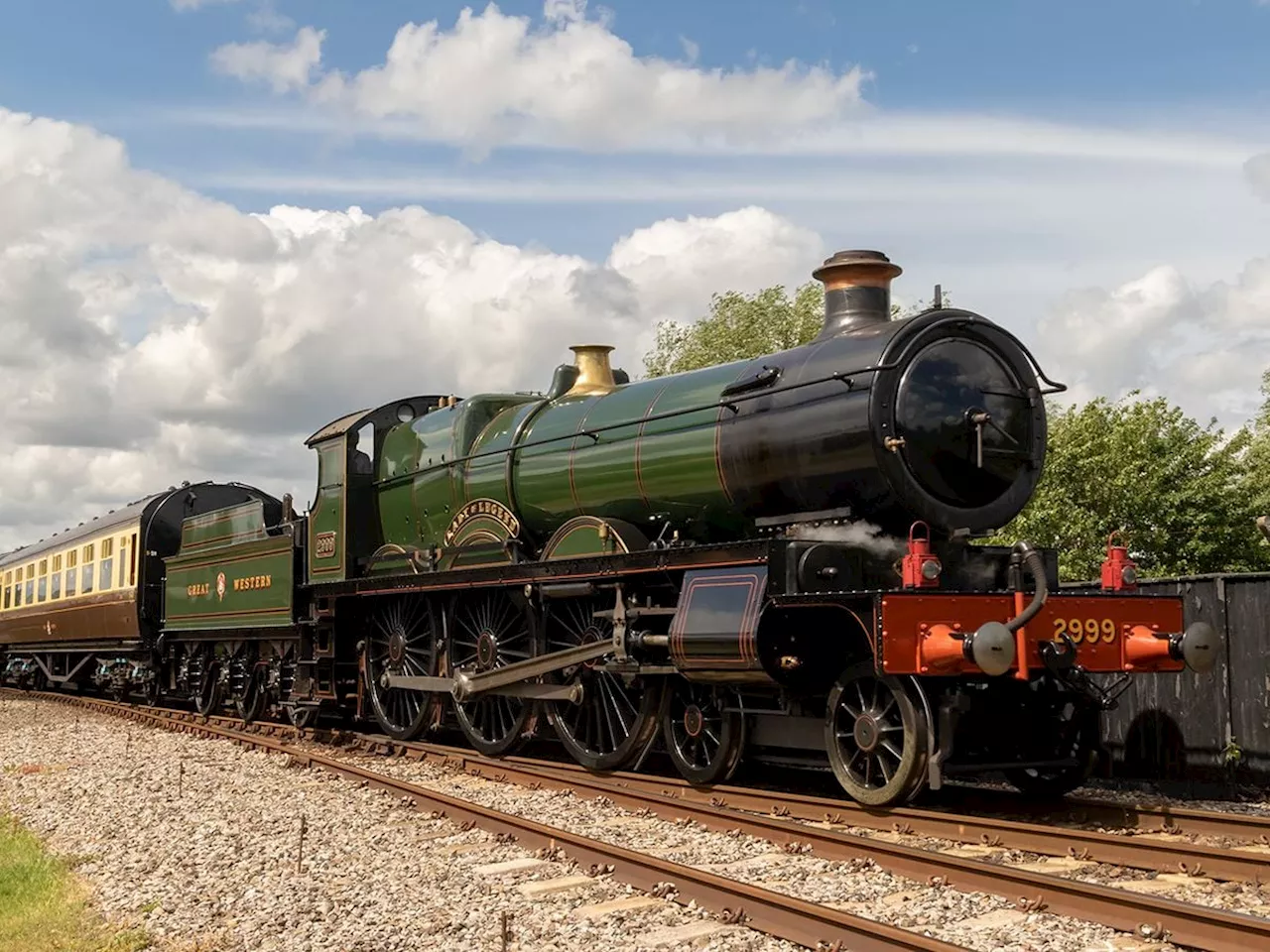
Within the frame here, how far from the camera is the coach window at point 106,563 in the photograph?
65.8ft

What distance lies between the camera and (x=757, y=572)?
26.5 ft

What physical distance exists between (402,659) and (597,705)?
3139 mm

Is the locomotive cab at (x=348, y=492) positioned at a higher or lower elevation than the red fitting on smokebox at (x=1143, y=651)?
higher

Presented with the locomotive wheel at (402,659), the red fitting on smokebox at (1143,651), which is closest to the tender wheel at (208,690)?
the locomotive wheel at (402,659)

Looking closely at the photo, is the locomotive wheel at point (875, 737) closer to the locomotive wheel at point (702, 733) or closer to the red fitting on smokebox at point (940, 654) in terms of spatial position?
the red fitting on smokebox at point (940, 654)

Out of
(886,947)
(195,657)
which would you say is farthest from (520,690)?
(195,657)

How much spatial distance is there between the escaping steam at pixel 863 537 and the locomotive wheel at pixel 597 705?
1.98 m

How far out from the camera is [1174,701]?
9578mm

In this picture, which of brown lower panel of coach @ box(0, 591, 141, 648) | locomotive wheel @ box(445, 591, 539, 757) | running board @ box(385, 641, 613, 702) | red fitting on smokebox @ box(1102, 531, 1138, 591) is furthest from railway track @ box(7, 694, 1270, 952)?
brown lower panel of coach @ box(0, 591, 141, 648)

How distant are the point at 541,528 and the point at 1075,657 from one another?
506 centimetres

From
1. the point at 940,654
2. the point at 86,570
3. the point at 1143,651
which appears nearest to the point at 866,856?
the point at 940,654

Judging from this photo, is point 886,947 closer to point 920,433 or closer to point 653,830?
point 653,830

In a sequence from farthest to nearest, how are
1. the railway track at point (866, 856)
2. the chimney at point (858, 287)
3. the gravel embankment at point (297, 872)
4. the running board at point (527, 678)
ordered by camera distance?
the running board at point (527, 678) → the chimney at point (858, 287) → the gravel embankment at point (297, 872) → the railway track at point (866, 856)

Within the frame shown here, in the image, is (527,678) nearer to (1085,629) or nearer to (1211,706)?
(1085,629)
